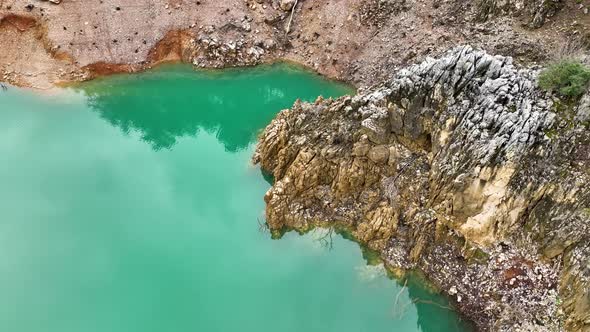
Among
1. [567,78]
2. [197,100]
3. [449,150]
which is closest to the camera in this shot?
[567,78]

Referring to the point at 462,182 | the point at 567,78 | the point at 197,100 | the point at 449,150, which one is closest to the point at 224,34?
the point at 197,100

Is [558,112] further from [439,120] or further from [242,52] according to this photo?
[242,52]

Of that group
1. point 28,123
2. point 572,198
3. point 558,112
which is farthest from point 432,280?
point 28,123

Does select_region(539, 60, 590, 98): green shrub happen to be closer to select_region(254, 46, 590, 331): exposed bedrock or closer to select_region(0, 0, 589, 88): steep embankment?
select_region(254, 46, 590, 331): exposed bedrock

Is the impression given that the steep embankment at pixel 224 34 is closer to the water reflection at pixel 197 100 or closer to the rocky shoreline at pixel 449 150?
the rocky shoreline at pixel 449 150

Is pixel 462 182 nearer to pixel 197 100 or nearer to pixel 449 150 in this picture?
Result: pixel 449 150

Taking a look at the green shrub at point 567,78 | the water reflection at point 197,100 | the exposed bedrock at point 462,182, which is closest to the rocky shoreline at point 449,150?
the exposed bedrock at point 462,182
